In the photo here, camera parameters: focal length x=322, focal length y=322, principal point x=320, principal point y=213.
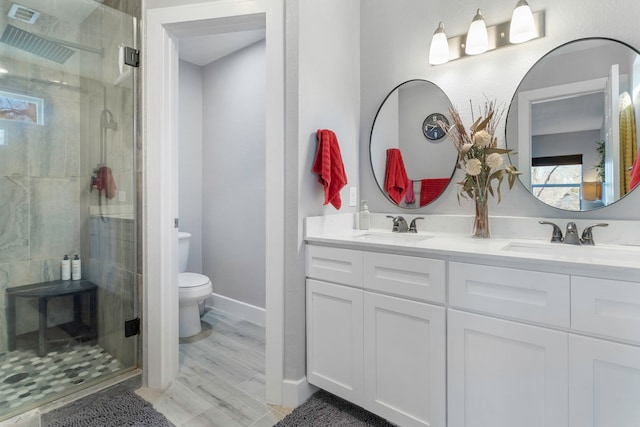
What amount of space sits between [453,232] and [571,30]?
1.09 metres

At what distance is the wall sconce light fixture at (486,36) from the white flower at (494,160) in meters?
0.59

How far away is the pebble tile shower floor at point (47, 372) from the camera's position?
61.8 inches

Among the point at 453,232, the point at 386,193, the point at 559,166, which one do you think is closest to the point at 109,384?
the point at 386,193

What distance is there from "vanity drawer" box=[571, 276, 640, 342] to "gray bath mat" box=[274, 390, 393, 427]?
0.97m

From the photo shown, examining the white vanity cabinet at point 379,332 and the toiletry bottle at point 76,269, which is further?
the toiletry bottle at point 76,269

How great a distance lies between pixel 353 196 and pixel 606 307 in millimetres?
1357

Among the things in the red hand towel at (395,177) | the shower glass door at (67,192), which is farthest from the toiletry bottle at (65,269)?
the red hand towel at (395,177)

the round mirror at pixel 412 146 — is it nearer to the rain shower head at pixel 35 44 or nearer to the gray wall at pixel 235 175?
the gray wall at pixel 235 175

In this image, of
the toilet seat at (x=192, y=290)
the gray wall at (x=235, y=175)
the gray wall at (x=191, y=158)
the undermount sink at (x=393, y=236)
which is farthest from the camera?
the gray wall at (x=191, y=158)

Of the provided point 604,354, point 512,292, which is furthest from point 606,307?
point 512,292

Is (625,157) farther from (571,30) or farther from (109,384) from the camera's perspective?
(109,384)

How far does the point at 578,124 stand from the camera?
4.91ft

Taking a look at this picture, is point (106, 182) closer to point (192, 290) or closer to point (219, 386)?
point (192, 290)

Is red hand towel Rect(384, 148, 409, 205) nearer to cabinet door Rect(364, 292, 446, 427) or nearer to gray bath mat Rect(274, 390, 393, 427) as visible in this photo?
cabinet door Rect(364, 292, 446, 427)
